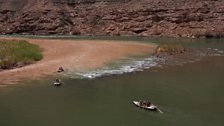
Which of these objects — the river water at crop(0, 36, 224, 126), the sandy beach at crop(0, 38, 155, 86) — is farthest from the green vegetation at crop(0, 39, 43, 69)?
the river water at crop(0, 36, 224, 126)

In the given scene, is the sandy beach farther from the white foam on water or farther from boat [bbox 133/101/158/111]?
boat [bbox 133/101/158/111]

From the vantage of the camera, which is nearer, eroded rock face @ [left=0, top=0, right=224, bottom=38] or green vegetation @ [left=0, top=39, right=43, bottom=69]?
green vegetation @ [left=0, top=39, right=43, bottom=69]

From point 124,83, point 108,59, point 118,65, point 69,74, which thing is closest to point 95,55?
point 108,59

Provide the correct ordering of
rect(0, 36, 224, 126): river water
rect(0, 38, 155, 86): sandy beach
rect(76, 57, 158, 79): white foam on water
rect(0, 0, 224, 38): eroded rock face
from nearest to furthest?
rect(0, 36, 224, 126): river water, rect(76, 57, 158, 79): white foam on water, rect(0, 38, 155, 86): sandy beach, rect(0, 0, 224, 38): eroded rock face

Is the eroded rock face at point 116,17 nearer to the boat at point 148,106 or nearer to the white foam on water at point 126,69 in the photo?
the white foam on water at point 126,69

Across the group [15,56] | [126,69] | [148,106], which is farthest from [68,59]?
[148,106]

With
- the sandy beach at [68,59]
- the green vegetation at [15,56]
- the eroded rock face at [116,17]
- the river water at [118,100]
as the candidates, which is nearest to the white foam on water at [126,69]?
the river water at [118,100]
